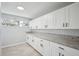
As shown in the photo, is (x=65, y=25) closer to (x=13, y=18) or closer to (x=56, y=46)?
(x=56, y=46)

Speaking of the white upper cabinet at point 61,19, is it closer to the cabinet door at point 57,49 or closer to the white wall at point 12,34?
the cabinet door at point 57,49

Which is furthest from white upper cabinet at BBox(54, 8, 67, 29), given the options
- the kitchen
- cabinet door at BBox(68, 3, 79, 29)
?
cabinet door at BBox(68, 3, 79, 29)

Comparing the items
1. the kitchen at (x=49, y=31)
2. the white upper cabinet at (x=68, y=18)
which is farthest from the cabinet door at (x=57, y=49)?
the white upper cabinet at (x=68, y=18)

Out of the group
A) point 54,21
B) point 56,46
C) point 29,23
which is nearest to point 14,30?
point 29,23

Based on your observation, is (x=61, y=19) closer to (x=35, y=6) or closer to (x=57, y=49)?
(x=57, y=49)

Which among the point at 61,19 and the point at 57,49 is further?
the point at 61,19

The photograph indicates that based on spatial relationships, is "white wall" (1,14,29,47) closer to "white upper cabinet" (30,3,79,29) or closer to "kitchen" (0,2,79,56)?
"kitchen" (0,2,79,56)

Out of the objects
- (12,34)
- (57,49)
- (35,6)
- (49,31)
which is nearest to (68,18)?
(57,49)

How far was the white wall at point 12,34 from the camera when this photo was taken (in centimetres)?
333

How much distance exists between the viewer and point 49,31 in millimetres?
3248

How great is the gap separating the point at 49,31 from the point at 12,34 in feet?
7.79

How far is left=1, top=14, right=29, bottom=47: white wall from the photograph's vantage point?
3326 millimetres

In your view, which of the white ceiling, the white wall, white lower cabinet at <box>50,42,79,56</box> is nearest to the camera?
white lower cabinet at <box>50,42,79,56</box>

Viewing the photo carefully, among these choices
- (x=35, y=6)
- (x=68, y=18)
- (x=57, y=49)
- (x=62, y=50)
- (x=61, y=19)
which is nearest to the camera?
(x=62, y=50)
